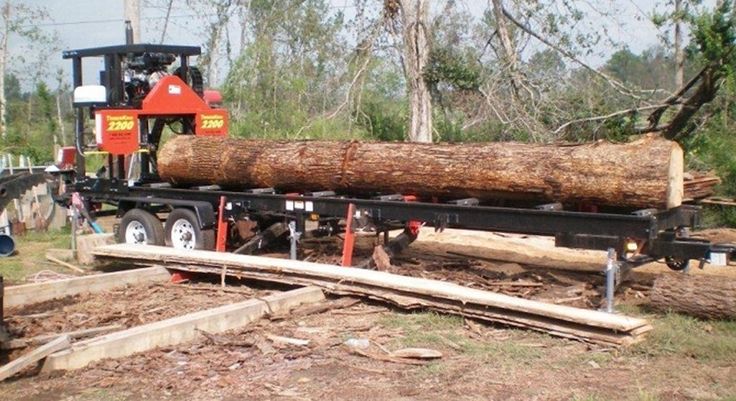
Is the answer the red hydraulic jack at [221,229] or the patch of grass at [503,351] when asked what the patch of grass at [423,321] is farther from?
the red hydraulic jack at [221,229]

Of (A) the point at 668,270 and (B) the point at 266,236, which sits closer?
(A) the point at 668,270

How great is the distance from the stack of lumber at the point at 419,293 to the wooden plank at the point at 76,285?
247 mm

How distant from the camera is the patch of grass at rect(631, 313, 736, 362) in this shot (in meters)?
6.51

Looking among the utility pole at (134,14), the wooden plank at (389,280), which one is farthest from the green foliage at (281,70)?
the wooden plank at (389,280)

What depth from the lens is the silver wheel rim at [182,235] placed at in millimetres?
10922

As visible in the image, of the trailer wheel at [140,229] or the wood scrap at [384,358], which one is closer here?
the wood scrap at [384,358]

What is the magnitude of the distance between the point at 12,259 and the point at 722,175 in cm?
1073

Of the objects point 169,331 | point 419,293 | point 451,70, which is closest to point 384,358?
point 419,293

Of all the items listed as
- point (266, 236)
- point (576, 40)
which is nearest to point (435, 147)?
point (266, 236)

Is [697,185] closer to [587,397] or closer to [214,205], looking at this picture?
[587,397]

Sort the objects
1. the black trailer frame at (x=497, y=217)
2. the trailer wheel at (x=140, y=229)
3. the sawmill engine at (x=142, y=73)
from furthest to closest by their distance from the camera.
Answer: the sawmill engine at (x=142, y=73), the trailer wheel at (x=140, y=229), the black trailer frame at (x=497, y=217)

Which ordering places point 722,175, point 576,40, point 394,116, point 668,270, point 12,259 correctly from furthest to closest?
point 394,116 → point 576,40 → point 722,175 → point 12,259 → point 668,270

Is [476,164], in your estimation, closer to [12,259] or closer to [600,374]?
[600,374]

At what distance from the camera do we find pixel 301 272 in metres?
8.83
